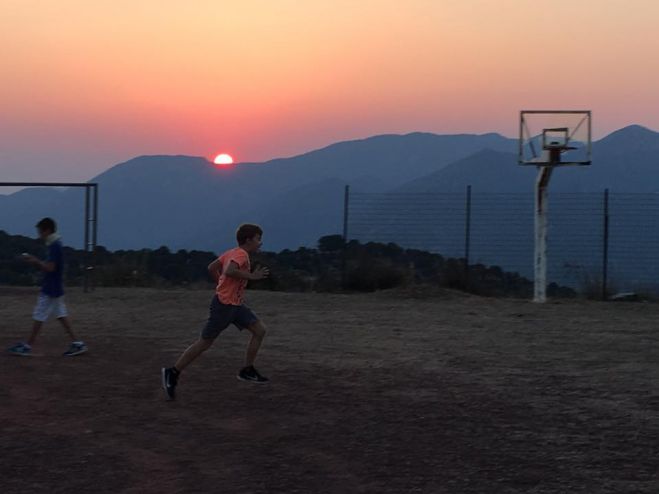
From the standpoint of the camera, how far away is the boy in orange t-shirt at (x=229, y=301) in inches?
355

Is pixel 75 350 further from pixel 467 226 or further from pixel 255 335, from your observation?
pixel 467 226

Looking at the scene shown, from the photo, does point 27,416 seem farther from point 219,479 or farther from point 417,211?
point 417,211

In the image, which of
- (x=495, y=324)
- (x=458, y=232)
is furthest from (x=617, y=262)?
(x=495, y=324)

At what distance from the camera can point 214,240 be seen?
193 feet

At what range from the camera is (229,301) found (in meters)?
9.24

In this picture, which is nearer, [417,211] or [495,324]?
[495,324]

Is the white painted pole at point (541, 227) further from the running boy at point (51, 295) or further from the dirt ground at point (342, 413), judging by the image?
the running boy at point (51, 295)

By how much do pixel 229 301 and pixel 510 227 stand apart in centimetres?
1978

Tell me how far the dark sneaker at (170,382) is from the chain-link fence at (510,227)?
16.4 m

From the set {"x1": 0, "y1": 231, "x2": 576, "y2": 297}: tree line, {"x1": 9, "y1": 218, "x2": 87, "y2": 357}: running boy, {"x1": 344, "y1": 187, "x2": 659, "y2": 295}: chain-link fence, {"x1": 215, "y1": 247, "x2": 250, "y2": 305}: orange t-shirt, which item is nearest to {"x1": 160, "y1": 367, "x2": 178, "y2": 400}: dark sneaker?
{"x1": 215, "y1": 247, "x2": 250, "y2": 305}: orange t-shirt

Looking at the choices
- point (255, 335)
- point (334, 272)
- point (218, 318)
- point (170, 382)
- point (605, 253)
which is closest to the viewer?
point (170, 382)

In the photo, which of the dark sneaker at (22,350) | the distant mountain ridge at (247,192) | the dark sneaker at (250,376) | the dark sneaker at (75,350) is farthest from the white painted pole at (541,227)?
the distant mountain ridge at (247,192)

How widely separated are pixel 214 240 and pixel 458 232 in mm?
33940

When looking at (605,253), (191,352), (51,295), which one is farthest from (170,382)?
(605,253)
